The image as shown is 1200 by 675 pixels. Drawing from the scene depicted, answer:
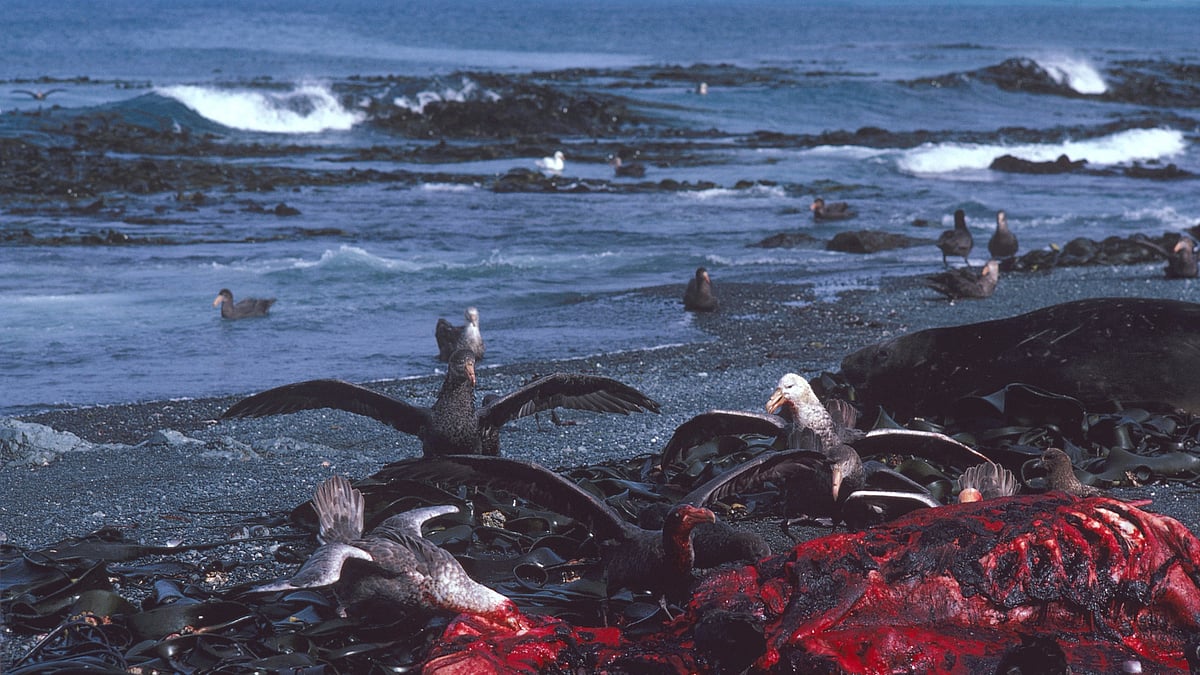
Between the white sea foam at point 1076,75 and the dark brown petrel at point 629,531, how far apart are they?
5111 cm

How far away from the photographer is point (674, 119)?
38.1 meters

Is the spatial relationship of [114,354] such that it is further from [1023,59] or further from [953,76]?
[1023,59]

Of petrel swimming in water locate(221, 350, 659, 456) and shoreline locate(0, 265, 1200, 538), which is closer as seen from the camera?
petrel swimming in water locate(221, 350, 659, 456)

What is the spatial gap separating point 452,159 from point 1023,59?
3566 centimetres

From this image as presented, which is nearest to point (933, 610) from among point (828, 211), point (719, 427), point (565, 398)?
point (719, 427)

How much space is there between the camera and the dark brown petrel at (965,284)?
12750mm

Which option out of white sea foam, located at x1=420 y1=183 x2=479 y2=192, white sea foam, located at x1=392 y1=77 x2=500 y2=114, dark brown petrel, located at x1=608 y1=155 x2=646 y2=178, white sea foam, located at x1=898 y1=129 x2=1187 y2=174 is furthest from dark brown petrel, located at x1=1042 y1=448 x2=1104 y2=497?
white sea foam, located at x1=392 y1=77 x2=500 y2=114

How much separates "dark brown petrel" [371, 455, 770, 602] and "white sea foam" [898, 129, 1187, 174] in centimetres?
2466

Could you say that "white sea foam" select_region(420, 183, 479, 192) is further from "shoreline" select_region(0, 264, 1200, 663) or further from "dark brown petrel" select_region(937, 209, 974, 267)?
"shoreline" select_region(0, 264, 1200, 663)

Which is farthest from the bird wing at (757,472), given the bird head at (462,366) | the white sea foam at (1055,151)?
the white sea foam at (1055,151)

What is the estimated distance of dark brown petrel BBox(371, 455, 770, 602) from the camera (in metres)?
4.57

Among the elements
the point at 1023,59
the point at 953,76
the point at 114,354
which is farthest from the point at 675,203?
the point at 1023,59

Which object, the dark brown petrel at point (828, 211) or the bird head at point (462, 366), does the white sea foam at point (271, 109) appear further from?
the bird head at point (462, 366)

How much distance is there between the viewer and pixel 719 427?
6.07 metres
